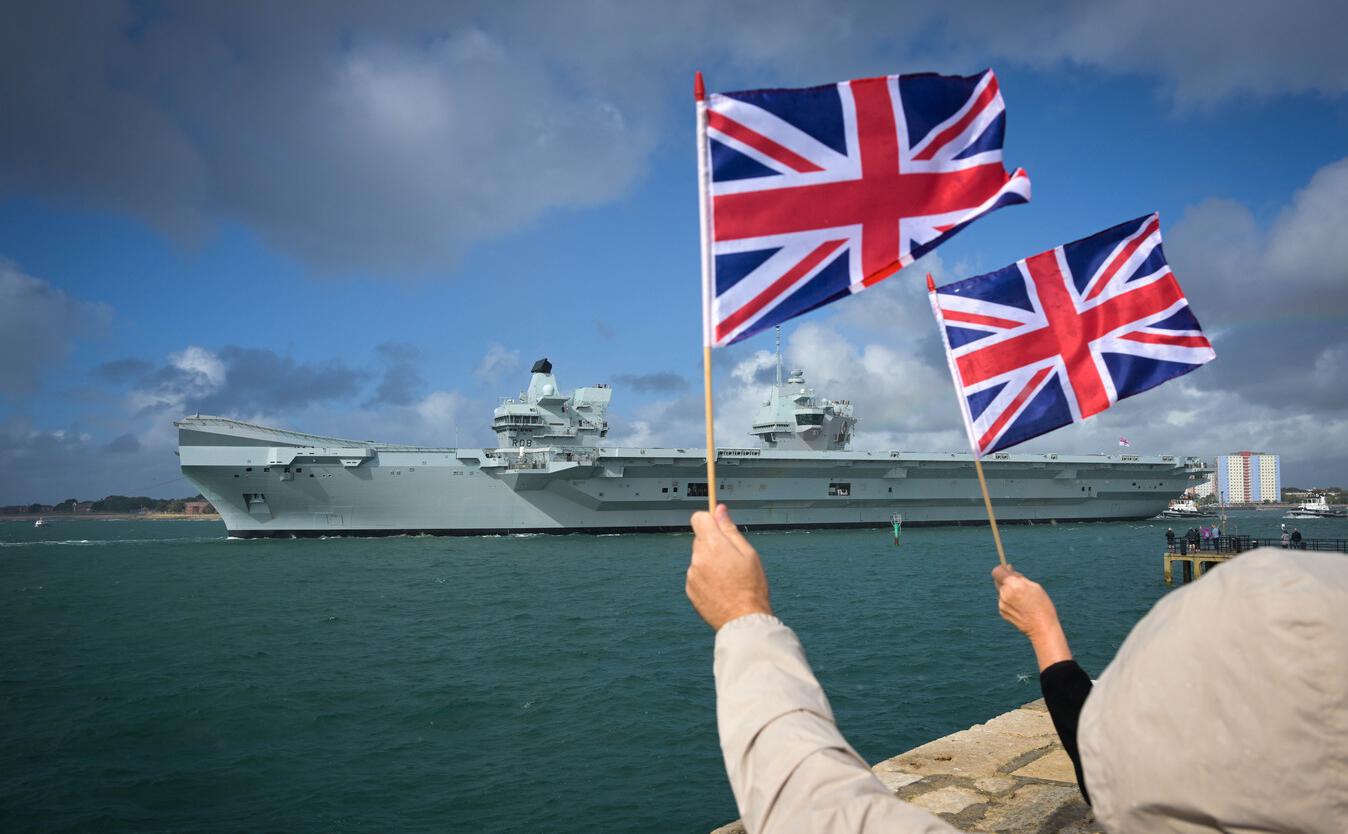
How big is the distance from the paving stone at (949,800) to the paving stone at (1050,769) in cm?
55

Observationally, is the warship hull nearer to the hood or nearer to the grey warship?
the grey warship

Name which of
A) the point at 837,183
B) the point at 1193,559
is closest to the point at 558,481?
the point at 1193,559

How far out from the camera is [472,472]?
115ft

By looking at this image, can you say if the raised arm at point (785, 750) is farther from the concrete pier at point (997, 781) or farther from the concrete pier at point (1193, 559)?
the concrete pier at point (1193, 559)

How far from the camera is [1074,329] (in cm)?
418

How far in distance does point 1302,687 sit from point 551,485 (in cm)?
3556

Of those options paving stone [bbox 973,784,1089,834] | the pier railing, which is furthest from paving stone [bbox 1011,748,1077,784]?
the pier railing

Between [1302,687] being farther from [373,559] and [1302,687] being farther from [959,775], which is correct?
[373,559]

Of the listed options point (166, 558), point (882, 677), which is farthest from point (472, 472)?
point (882, 677)

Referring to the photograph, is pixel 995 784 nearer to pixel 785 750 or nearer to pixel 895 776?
pixel 895 776

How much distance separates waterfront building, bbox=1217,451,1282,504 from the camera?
17162 cm

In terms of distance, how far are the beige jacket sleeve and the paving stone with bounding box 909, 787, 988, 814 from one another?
3.72 meters

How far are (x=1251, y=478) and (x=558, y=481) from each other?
7383 inches

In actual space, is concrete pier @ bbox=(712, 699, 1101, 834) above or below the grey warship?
below
